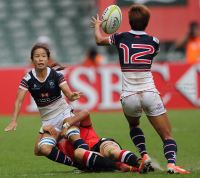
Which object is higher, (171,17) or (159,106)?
(171,17)

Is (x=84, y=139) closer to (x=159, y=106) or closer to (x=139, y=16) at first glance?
(x=159, y=106)

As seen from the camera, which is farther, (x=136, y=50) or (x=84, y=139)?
(x=84, y=139)

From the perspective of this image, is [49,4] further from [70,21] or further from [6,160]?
[6,160]

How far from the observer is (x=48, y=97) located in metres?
5.45

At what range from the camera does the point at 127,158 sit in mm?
4840

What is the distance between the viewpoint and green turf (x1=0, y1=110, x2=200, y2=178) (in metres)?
5.23

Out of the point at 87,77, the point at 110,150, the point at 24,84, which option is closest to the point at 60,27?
the point at 87,77

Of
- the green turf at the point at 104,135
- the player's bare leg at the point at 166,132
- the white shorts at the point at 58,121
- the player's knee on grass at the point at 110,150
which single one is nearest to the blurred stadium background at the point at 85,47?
the green turf at the point at 104,135

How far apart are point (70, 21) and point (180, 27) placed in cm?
505

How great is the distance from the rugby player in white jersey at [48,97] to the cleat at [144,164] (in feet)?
2.43

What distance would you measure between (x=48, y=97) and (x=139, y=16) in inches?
56.8

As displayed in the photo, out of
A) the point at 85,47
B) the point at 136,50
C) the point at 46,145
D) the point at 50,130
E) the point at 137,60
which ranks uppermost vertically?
the point at 136,50

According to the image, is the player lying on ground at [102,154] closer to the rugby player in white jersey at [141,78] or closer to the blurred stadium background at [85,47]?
the rugby player in white jersey at [141,78]

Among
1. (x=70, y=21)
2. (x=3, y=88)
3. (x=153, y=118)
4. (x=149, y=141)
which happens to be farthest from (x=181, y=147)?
(x=70, y=21)
